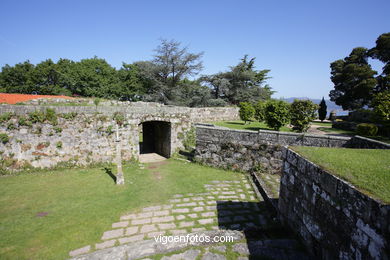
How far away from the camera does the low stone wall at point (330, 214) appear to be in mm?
2238

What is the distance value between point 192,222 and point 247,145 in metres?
4.73

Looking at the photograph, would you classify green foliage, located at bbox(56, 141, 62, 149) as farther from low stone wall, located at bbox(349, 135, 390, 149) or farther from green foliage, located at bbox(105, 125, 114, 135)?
low stone wall, located at bbox(349, 135, 390, 149)

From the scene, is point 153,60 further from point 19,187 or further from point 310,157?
point 310,157

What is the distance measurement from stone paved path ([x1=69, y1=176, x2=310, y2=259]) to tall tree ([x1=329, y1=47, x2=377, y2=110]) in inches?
1160

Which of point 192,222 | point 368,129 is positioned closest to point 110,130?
point 192,222

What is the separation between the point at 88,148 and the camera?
31.7 ft

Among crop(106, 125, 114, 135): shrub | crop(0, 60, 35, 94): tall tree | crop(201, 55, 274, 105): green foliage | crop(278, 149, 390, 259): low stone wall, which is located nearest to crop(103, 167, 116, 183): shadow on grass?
crop(106, 125, 114, 135): shrub

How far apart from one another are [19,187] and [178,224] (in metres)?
6.47

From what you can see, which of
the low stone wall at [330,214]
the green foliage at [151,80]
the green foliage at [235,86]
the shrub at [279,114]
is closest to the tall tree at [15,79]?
the green foliage at [151,80]

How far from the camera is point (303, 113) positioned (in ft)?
43.8

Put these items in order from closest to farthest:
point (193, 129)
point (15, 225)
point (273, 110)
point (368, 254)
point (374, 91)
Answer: point (368, 254) < point (15, 225) < point (193, 129) < point (273, 110) < point (374, 91)

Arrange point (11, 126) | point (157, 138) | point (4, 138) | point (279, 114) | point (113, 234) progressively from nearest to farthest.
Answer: point (113, 234)
point (4, 138)
point (11, 126)
point (157, 138)
point (279, 114)

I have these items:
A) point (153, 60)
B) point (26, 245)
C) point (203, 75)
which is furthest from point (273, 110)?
point (153, 60)

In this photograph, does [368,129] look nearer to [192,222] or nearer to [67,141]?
[192,222]
